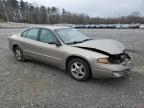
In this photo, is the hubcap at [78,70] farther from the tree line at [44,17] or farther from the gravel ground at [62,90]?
the tree line at [44,17]

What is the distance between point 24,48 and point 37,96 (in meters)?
2.84

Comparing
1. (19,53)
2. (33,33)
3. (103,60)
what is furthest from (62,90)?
(19,53)

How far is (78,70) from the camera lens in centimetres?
550

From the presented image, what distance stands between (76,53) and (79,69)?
44 centimetres

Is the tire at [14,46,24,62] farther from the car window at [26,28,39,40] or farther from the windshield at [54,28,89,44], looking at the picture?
the windshield at [54,28,89,44]

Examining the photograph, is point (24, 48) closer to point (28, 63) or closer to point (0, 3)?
point (28, 63)

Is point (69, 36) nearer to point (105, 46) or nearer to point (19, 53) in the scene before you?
point (105, 46)

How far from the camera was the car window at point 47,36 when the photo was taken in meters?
6.15

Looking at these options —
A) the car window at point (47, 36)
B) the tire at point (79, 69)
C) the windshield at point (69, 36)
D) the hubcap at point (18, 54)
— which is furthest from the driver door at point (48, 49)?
the hubcap at point (18, 54)

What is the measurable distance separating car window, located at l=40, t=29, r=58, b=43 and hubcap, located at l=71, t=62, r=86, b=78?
3.37ft

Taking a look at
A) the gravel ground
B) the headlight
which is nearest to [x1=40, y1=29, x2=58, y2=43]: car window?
the gravel ground

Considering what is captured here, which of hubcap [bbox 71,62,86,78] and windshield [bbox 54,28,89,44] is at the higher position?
windshield [bbox 54,28,89,44]

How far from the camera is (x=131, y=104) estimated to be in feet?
13.9

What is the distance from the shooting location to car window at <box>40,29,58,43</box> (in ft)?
20.2
